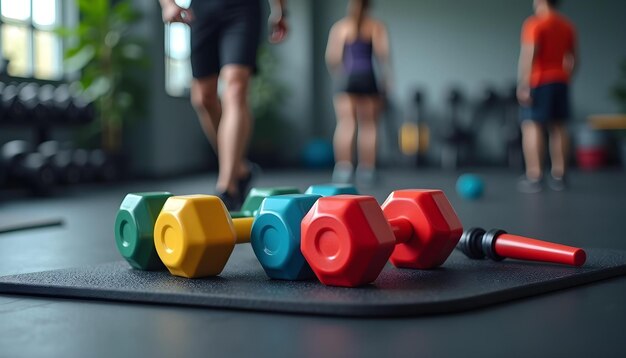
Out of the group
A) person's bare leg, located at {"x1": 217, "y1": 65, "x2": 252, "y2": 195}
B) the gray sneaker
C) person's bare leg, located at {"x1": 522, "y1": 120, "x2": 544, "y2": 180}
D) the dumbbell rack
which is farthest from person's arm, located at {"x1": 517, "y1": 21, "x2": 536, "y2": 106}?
the dumbbell rack

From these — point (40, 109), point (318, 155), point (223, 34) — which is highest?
point (223, 34)

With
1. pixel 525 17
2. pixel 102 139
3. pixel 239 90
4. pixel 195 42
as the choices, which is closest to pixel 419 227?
pixel 239 90

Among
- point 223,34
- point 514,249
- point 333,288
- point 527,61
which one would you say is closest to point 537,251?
point 514,249

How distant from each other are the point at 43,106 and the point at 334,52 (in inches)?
78.4

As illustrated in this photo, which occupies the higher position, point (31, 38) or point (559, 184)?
point (31, 38)

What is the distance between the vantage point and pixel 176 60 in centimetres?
756

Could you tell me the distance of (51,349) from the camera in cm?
109

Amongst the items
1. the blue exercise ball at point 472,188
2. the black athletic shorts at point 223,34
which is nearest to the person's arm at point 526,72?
the blue exercise ball at point 472,188

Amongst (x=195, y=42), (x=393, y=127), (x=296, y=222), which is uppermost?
(x=195, y=42)

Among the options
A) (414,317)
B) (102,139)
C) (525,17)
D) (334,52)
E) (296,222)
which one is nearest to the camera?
(414,317)

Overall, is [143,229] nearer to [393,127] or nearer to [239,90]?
[239,90]

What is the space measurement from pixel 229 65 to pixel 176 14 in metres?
0.32

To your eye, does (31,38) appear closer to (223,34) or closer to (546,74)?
(223,34)

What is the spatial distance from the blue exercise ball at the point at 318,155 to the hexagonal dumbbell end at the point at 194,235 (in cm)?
740
